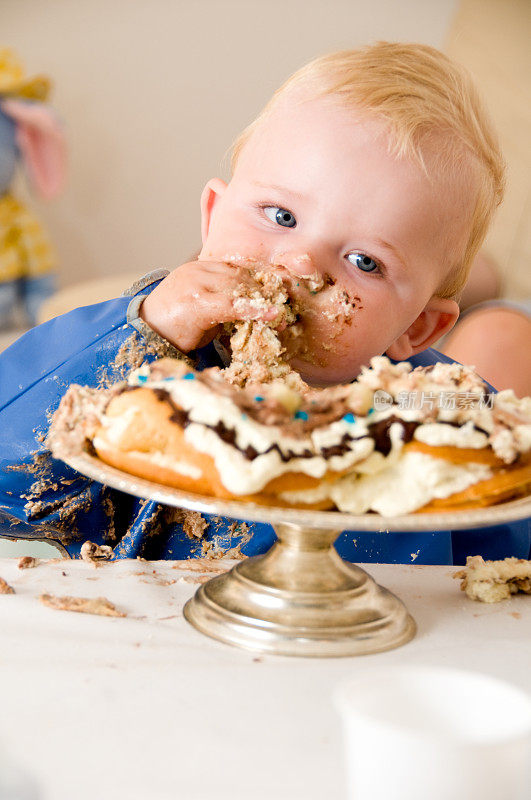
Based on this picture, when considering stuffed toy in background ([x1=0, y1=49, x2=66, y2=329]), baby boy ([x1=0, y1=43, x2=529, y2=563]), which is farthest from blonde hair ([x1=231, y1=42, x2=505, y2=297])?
stuffed toy in background ([x1=0, y1=49, x2=66, y2=329])

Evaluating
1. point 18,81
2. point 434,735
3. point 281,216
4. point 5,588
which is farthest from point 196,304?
point 18,81

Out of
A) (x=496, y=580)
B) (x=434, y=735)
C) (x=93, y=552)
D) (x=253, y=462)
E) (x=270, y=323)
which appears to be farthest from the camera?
(x=270, y=323)

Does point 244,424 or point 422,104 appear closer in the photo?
point 244,424

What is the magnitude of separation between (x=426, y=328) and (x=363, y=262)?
30cm

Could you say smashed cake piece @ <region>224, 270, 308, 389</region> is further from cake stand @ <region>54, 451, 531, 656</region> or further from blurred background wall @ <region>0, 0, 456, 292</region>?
blurred background wall @ <region>0, 0, 456, 292</region>

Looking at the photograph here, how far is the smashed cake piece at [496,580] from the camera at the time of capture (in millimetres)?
768

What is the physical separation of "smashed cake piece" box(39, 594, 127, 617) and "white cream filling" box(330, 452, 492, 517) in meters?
0.22

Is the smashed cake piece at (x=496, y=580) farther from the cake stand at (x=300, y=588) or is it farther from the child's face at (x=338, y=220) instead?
the child's face at (x=338, y=220)

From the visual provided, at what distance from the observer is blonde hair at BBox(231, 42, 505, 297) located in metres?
1.13

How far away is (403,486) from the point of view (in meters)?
0.59

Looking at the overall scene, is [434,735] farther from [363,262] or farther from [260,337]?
[363,262]

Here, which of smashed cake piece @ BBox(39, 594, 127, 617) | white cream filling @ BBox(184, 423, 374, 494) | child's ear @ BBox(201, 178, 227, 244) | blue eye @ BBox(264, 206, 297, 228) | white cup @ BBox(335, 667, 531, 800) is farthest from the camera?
child's ear @ BBox(201, 178, 227, 244)

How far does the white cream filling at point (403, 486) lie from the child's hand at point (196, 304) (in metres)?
0.41

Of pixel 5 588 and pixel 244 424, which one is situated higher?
pixel 244 424
